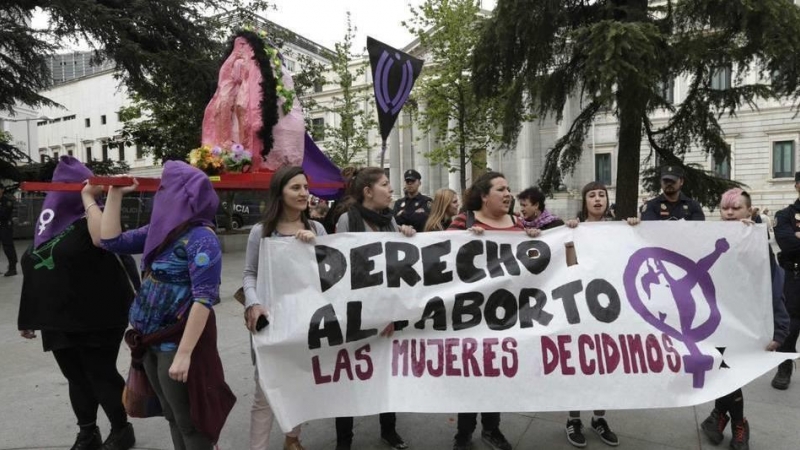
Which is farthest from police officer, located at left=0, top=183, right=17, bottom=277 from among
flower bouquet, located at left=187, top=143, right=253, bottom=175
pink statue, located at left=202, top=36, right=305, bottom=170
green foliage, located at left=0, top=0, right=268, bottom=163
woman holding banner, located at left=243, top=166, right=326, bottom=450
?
woman holding banner, located at left=243, top=166, right=326, bottom=450

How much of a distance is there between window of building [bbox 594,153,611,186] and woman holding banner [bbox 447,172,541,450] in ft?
147

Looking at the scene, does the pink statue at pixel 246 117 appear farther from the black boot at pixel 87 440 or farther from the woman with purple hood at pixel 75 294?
the black boot at pixel 87 440

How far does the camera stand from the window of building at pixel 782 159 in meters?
37.4

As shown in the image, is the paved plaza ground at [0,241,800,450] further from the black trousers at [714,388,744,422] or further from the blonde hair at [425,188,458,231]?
the blonde hair at [425,188,458,231]

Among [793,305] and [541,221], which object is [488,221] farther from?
[793,305]

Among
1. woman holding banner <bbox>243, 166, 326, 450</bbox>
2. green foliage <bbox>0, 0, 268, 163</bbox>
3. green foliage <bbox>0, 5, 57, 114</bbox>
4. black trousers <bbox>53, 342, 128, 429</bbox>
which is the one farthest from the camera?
green foliage <bbox>0, 5, 57, 114</bbox>

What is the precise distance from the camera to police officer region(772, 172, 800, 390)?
458 centimetres

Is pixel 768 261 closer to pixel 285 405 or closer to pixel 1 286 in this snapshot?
pixel 285 405

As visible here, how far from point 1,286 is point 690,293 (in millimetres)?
11755

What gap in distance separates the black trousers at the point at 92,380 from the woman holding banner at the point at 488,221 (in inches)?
87.7

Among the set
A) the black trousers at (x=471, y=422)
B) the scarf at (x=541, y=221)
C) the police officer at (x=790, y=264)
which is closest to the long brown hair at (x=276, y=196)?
the black trousers at (x=471, y=422)

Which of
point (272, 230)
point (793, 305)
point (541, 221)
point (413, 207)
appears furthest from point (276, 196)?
point (793, 305)

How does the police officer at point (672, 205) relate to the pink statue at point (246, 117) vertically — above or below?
below

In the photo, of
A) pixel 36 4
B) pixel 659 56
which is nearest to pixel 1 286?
pixel 36 4
